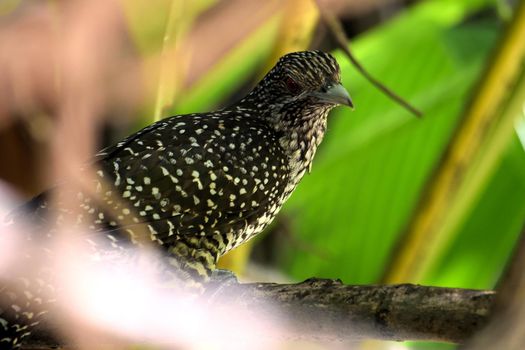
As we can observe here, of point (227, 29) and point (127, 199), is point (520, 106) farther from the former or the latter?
point (127, 199)

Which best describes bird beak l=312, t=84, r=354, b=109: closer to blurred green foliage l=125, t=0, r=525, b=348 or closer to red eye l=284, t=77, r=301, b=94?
red eye l=284, t=77, r=301, b=94

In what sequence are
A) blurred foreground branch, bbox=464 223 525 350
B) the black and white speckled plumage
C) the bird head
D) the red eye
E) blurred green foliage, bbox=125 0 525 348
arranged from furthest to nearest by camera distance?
blurred green foliage, bbox=125 0 525 348
the red eye
the bird head
the black and white speckled plumage
blurred foreground branch, bbox=464 223 525 350

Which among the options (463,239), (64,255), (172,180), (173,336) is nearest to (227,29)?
(172,180)

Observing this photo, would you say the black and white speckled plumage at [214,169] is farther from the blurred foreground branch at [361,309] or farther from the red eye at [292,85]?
the blurred foreground branch at [361,309]

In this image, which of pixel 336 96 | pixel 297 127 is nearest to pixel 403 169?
pixel 297 127

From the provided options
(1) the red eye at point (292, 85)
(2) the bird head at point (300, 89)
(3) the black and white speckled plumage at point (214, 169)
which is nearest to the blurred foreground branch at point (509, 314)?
(3) the black and white speckled plumage at point (214, 169)

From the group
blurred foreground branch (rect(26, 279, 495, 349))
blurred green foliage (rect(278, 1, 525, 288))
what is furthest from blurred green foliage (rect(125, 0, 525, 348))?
blurred foreground branch (rect(26, 279, 495, 349))

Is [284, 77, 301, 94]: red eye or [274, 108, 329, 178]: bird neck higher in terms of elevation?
[284, 77, 301, 94]: red eye
